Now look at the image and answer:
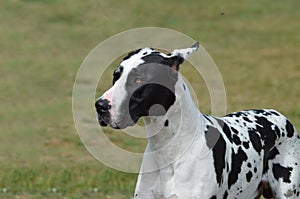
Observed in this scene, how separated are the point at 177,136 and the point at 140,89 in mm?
627

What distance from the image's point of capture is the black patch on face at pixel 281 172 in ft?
28.1

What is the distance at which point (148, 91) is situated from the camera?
7.20m

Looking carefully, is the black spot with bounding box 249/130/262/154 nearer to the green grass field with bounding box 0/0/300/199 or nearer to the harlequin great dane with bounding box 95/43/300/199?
the harlequin great dane with bounding box 95/43/300/199

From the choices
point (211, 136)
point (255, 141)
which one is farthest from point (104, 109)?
point (255, 141)

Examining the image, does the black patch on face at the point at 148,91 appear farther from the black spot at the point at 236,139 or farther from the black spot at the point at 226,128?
the black spot at the point at 236,139

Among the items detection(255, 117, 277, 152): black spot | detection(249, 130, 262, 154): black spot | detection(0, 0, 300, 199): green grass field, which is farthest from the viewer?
detection(0, 0, 300, 199): green grass field

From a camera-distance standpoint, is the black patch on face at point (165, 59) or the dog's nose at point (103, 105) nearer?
the dog's nose at point (103, 105)

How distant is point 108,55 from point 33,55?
174 centimetres

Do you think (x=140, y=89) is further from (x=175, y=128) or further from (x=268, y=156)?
(x=268, y=156)

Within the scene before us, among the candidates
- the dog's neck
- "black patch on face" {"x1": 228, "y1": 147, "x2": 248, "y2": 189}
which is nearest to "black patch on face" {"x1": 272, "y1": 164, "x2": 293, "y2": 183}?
"black patch on face" {"x1": 228, "y1": 147, "x2": 248, "y2": 189}

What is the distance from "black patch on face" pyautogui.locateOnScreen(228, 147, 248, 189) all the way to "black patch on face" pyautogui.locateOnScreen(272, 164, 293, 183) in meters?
0.61

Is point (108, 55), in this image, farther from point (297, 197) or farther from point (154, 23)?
point (297, 197)

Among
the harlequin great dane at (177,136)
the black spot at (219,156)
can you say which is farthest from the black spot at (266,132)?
the black spot at (219,156)

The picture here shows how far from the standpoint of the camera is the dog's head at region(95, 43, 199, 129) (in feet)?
23.0
